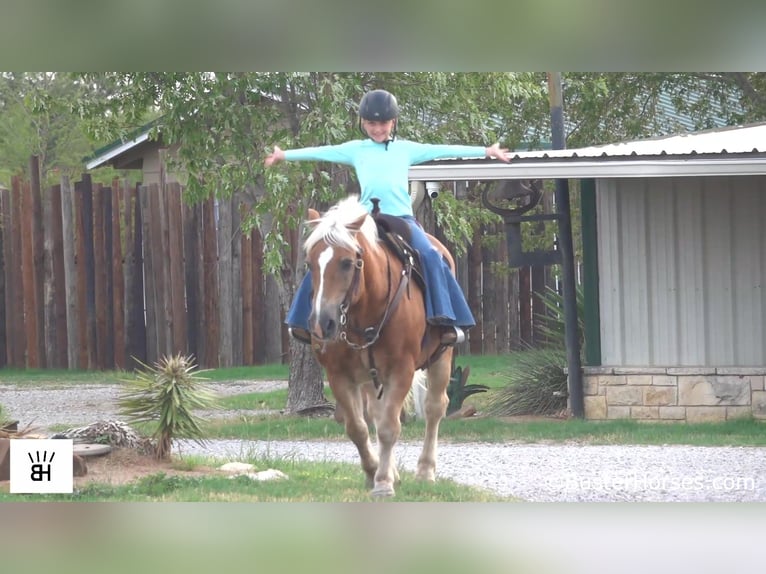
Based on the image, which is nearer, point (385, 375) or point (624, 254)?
point (385, 375)

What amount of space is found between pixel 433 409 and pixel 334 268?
202 cm

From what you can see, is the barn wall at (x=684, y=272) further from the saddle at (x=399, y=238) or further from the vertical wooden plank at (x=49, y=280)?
the vertical wooden plank at (x=49, y=280)

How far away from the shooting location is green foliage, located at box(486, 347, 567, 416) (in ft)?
47.4

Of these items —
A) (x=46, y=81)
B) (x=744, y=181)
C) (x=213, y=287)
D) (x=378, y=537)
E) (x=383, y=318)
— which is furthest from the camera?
(x=46, y=81)

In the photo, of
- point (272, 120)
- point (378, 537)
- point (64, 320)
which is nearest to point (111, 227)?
point (64, 320)

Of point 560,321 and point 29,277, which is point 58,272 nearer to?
point 29,277

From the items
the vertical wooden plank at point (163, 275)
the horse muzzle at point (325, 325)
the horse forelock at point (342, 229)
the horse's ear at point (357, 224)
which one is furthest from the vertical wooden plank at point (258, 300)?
the horse muzzle at point (325, 325)

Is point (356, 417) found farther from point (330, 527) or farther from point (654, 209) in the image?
point (654, 209)

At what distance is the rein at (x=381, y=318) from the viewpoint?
810 cm

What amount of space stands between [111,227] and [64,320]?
5.26ft

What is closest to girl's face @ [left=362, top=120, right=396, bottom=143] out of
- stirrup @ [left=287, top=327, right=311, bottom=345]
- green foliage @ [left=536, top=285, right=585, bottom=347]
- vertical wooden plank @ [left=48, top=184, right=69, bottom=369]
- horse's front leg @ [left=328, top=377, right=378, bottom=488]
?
stirrup @ [left=287, top=327, right=311, bottom=345]

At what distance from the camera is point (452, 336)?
922 centimetres

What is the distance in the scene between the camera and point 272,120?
14.0 metres

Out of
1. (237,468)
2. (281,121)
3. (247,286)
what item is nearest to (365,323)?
(237,468)
